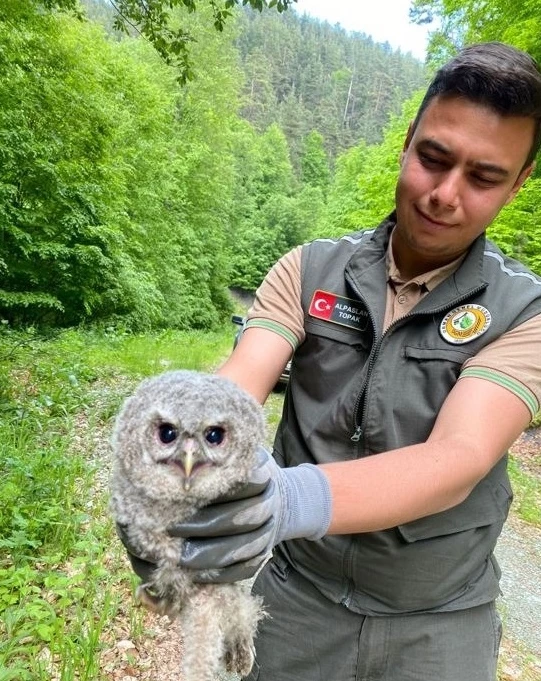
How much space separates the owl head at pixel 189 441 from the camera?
1.32m

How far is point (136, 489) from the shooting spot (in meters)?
1.40

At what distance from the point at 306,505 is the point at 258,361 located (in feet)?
1.96

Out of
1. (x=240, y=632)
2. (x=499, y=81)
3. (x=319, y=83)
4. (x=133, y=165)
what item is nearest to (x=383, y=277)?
(x=499, y=81)

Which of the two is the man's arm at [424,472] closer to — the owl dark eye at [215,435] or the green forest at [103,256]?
the owl dark eye at [215,435]

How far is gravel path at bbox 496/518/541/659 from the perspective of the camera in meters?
4.04

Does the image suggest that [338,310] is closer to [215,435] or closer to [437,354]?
[437,354]

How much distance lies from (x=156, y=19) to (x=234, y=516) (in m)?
6.10

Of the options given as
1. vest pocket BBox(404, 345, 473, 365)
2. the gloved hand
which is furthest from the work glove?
vest pocket BBox(404, 345, 473, 365)

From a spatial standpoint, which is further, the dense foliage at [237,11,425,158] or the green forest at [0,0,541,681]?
the dense foliage at [237,11,425,158]

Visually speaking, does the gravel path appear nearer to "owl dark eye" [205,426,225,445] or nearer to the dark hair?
"owl dark eye" [205,426,225,445]

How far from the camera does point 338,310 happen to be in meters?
1.89

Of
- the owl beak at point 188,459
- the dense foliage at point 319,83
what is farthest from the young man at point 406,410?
the dense foliage at point 319,83

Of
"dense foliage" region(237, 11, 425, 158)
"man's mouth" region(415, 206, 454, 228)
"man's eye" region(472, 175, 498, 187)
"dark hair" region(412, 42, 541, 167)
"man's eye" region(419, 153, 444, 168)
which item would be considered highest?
"dark hair" region(412, 42, 541, 167)

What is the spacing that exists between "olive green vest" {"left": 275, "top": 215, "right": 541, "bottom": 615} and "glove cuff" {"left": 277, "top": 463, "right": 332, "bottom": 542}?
413 mm
